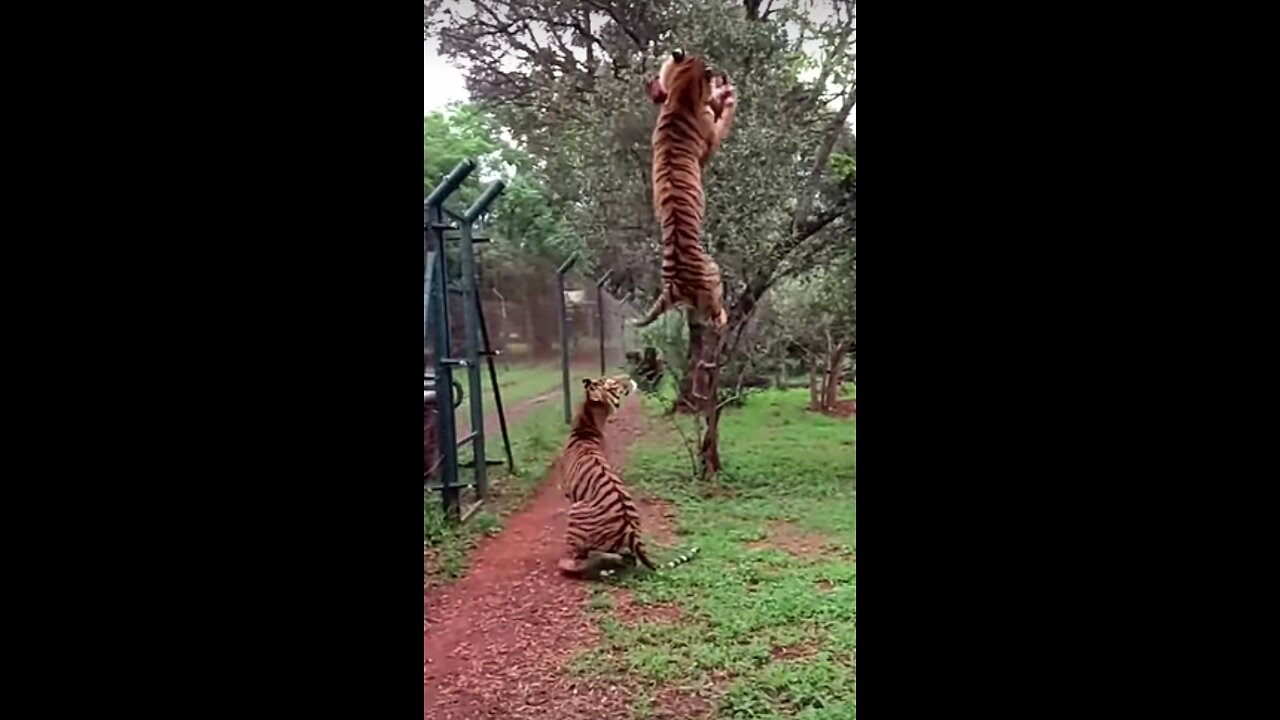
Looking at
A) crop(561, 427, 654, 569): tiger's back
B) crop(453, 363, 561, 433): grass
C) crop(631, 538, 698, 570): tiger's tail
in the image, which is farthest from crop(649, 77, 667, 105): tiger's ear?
crop(631, 538, 698, 570): tiger's tail

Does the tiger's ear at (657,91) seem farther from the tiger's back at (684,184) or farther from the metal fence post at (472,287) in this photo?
the metal fence post at (472,287)

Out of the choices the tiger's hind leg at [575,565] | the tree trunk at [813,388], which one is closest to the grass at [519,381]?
the tiger's hind leg at [575,565]

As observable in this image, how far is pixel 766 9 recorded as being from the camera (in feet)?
4.52

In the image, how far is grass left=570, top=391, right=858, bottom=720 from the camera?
123 cm

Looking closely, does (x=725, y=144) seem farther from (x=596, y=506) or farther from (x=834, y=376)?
(x=596, y=506)

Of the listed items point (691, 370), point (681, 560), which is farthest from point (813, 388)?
point (681, 560)

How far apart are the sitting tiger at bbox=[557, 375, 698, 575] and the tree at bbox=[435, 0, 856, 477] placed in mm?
146

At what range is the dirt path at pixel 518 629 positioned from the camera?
1181mm

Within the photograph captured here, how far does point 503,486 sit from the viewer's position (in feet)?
4.96
